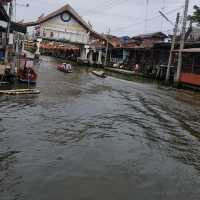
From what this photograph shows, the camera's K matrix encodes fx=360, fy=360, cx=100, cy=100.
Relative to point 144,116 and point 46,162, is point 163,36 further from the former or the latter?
point 46,162

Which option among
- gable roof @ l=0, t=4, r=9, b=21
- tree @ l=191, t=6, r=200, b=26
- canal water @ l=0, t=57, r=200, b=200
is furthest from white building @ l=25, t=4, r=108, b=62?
canal water @ l=0, t=57, r=200, b=200

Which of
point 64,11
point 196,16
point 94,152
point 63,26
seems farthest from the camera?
point 63,26

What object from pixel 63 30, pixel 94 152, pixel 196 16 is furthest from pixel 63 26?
pixel 94 152

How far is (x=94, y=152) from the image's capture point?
10.8 meters

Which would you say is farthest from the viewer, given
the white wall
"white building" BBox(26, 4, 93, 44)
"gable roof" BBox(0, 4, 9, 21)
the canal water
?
the white wall

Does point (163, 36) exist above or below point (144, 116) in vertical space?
above

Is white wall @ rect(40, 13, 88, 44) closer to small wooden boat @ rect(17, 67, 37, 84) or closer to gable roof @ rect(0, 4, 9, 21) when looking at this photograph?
gable roof @ rect(0, 4, 9, 21)

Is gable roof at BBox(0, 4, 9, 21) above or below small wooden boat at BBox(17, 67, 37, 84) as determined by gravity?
above

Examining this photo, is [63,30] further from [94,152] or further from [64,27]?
[94,152]

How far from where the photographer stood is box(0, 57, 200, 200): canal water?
8203 millimetres

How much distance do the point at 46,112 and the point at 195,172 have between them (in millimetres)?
8284

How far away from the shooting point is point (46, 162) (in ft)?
31.4

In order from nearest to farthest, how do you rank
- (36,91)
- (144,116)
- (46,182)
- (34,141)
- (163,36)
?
(46,182) → (34,141) → (144,116) → (36,91) → (163,36)

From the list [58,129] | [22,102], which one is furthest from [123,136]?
[22,102]
